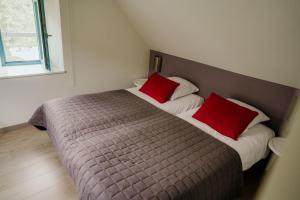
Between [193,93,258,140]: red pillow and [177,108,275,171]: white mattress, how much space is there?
0.06m

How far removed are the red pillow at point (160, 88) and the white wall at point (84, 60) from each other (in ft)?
2.32

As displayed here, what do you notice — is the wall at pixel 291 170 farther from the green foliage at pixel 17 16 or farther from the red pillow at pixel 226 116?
the green foliage at pixel 17 16

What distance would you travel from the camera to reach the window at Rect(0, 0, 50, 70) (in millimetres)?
2348

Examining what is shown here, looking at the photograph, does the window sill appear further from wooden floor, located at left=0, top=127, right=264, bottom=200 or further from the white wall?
wooden floor, located at left=0, top=127, right=264, bottom=200

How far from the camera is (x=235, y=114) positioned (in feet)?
6.22

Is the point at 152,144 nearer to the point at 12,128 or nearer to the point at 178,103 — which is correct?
the point at 178,103

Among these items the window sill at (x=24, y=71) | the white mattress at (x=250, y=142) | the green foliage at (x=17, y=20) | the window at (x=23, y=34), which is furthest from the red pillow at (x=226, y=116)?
the green foliage at (x=17, y=20)

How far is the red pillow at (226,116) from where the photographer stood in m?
1.82

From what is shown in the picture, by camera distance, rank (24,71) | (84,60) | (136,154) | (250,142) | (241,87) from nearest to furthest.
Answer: (136,154) → (250,142) → (241,87) → (24,71) → (84,60)

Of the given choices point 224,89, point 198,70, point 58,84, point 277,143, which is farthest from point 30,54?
point 277,143

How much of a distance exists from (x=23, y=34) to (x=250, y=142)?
3031mm

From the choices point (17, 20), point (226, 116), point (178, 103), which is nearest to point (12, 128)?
point (17, 20)

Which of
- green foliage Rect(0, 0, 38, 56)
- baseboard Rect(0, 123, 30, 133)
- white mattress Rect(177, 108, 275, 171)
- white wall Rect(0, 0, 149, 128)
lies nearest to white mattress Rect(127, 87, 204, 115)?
white mattress Rect(177, 108, 275, 171)

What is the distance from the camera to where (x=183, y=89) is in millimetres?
2607
